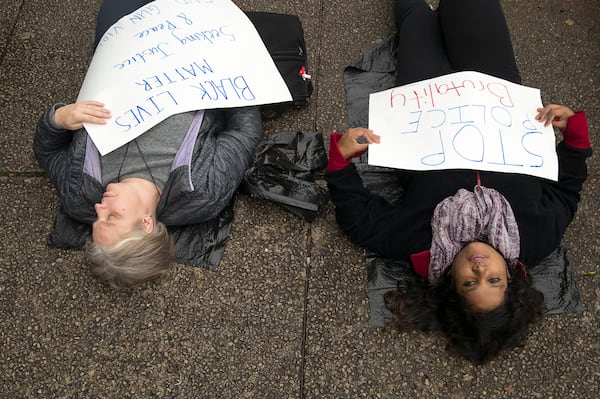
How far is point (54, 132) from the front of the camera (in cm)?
223

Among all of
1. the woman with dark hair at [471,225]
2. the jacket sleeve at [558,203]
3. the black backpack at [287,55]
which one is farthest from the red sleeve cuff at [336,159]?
the jacket sleeve at [558,203]

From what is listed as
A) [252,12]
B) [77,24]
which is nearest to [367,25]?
[252,12]

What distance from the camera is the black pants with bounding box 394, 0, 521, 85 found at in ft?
8.02

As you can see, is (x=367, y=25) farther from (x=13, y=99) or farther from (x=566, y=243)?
(x=13, y=99)

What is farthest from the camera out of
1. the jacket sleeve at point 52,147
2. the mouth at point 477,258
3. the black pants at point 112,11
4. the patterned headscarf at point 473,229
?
the black pants at point 112,11

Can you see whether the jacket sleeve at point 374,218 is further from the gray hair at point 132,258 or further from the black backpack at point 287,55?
the gray hair at point 132,258

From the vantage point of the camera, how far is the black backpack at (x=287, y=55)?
8.61 ft

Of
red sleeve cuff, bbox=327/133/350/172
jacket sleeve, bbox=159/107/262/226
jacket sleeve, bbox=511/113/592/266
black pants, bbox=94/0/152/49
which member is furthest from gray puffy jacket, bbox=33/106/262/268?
jacket sleeve, bbox=511/113/592/266

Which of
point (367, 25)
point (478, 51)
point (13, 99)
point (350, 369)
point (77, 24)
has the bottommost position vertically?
point (350, 369)

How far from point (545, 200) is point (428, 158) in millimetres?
519

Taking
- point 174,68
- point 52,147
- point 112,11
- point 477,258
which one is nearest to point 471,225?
point 477,258

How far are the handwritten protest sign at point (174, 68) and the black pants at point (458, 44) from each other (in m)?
0.64

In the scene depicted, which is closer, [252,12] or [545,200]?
[545,200]

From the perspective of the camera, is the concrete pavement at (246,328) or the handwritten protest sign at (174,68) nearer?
the concrete pavement at (246,328)
